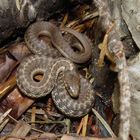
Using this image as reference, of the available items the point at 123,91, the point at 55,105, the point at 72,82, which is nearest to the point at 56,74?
the point at 72,82

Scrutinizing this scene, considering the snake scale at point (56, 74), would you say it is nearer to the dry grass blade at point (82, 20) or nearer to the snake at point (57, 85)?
the snake at point (57, 85)

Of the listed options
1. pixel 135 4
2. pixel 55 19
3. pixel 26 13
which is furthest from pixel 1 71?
pixel 135 4

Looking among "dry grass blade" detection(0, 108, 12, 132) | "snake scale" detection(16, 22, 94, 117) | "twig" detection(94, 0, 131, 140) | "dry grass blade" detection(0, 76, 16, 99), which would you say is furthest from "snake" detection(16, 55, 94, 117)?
"twig" detection(94, 0, 131, 140)

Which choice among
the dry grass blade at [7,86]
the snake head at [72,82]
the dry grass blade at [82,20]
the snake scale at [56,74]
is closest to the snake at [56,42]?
the snake scale at [56,74]

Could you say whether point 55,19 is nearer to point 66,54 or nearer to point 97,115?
point 66,54

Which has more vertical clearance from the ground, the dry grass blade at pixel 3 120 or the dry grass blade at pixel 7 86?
the dry grass blade at pixel 7 86

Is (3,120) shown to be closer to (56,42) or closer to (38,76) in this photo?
(38,76)

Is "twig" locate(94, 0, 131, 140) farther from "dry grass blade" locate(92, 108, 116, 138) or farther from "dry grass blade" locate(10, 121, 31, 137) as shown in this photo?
"dry grass blade" locate(10, 121, 31, 137)

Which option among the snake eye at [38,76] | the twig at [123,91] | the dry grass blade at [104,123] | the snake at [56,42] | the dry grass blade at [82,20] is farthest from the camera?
the dry grass blade at [82,20]
